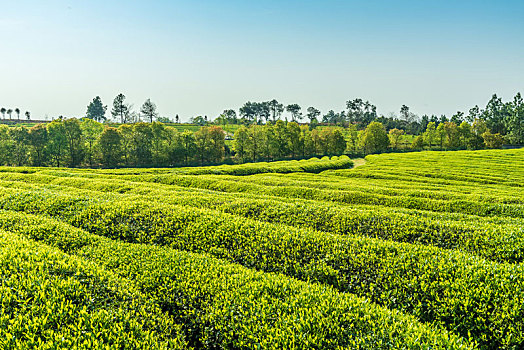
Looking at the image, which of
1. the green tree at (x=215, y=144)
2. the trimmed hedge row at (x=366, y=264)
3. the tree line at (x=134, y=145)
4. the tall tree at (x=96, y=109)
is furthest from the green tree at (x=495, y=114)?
the tall tree at (x=96, y=109)

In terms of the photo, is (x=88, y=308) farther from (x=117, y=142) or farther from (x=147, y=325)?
(x=117, y=142)

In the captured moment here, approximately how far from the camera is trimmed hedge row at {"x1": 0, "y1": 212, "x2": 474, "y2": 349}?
5520 mm

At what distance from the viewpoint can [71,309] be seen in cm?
583

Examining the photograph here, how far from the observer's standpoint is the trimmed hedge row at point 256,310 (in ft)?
18.1

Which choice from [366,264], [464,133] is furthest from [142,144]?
[464,133]

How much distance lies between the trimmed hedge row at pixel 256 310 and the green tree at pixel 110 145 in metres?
74.4

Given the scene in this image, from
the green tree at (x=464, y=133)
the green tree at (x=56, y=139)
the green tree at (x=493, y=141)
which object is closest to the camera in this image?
the green tree at (x=56, y=139)

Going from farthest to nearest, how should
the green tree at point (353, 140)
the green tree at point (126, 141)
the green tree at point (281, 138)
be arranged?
the green tree at point (353, 140)
the green tree at point (281, 138)
the green tree at point (126, 141)

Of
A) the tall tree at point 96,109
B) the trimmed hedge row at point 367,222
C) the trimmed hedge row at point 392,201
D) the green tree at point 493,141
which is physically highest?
the tall tree at point 96,109

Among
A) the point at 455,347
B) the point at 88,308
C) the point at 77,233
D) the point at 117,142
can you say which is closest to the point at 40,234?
the point at 77,233

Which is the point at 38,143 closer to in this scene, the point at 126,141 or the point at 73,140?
the point at 73,140

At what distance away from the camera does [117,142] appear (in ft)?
249

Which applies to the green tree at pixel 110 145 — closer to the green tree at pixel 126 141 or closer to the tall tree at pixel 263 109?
the green tree at pixel 126 141

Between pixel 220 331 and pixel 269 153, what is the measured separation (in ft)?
277
